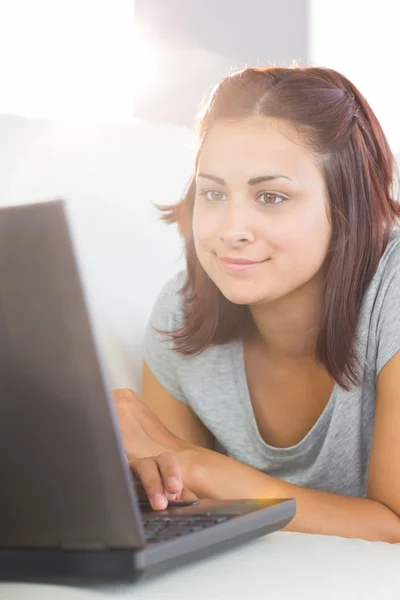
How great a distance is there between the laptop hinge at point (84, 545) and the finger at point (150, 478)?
0.24m

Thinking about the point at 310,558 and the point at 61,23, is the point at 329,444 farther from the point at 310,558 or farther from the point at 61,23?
the point at 61,23

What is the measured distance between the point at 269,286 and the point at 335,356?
14cm

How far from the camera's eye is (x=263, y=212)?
1184mm

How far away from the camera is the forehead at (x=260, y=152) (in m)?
1.19

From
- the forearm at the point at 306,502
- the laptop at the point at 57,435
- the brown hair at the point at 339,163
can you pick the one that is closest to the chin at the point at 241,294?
the brown hair at the point at 339,163

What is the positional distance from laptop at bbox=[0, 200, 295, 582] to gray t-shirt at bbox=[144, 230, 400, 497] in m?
0.62

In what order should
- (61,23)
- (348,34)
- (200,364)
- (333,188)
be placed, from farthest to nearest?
(348,34), (61,23), (200,364), (333,188)

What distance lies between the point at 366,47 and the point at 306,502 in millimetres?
2008

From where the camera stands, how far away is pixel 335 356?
123cm

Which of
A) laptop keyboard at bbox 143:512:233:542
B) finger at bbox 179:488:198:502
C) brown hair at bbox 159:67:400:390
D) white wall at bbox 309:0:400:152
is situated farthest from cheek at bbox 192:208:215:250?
white wall at bbox 309:0:400:152

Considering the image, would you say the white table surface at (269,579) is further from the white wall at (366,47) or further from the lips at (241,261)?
the white wall at (366,47)

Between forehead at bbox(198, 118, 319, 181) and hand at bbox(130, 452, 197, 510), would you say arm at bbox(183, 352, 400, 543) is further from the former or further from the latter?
forehead at bbox(198, 118, 319, 181)

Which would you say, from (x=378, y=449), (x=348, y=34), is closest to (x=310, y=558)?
(x=378, y=449)

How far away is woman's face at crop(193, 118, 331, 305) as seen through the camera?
46.4 inches
